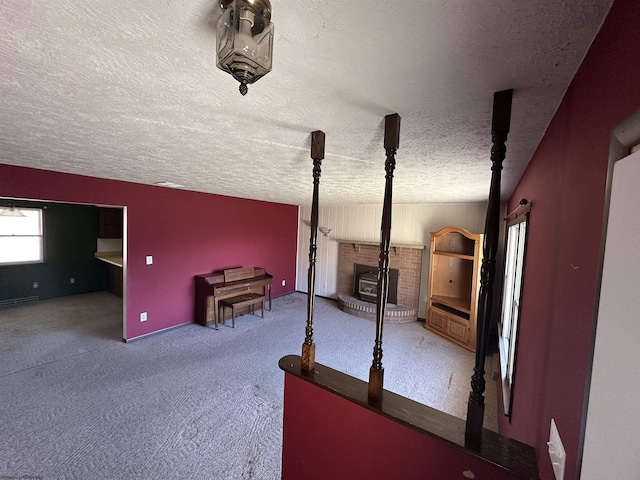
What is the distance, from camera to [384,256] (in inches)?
46.3

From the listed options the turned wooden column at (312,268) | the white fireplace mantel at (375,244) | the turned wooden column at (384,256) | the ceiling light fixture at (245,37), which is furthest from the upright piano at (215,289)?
the ceiling light fixture at (245,37)

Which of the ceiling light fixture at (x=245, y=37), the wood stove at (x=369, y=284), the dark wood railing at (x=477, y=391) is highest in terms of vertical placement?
the ceiling light fixture at (x=245, y=37)

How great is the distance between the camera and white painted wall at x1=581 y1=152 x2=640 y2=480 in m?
0.43

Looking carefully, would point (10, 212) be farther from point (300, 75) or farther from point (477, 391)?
point (477, 391)

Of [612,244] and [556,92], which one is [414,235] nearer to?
[556,92]

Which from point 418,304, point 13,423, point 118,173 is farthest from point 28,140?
point 418,304

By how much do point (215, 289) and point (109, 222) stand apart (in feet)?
12.3

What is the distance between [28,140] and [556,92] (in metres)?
2.94

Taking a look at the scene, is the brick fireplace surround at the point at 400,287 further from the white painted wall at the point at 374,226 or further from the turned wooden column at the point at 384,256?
the turned wooden column at the point at 384,256

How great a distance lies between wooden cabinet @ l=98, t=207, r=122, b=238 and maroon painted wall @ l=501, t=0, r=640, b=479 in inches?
287

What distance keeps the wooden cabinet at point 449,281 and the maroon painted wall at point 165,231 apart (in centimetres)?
341

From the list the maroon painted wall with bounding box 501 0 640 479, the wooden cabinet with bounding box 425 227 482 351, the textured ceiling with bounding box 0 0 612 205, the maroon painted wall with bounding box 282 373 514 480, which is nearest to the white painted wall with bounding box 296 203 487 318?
the wooden cabinet with bounding box 425 227 482 351

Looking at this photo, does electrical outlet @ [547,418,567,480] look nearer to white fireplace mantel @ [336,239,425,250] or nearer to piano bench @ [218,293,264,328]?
piano bench @ [218,293,264,328]

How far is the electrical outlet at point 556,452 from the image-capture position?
691mm
